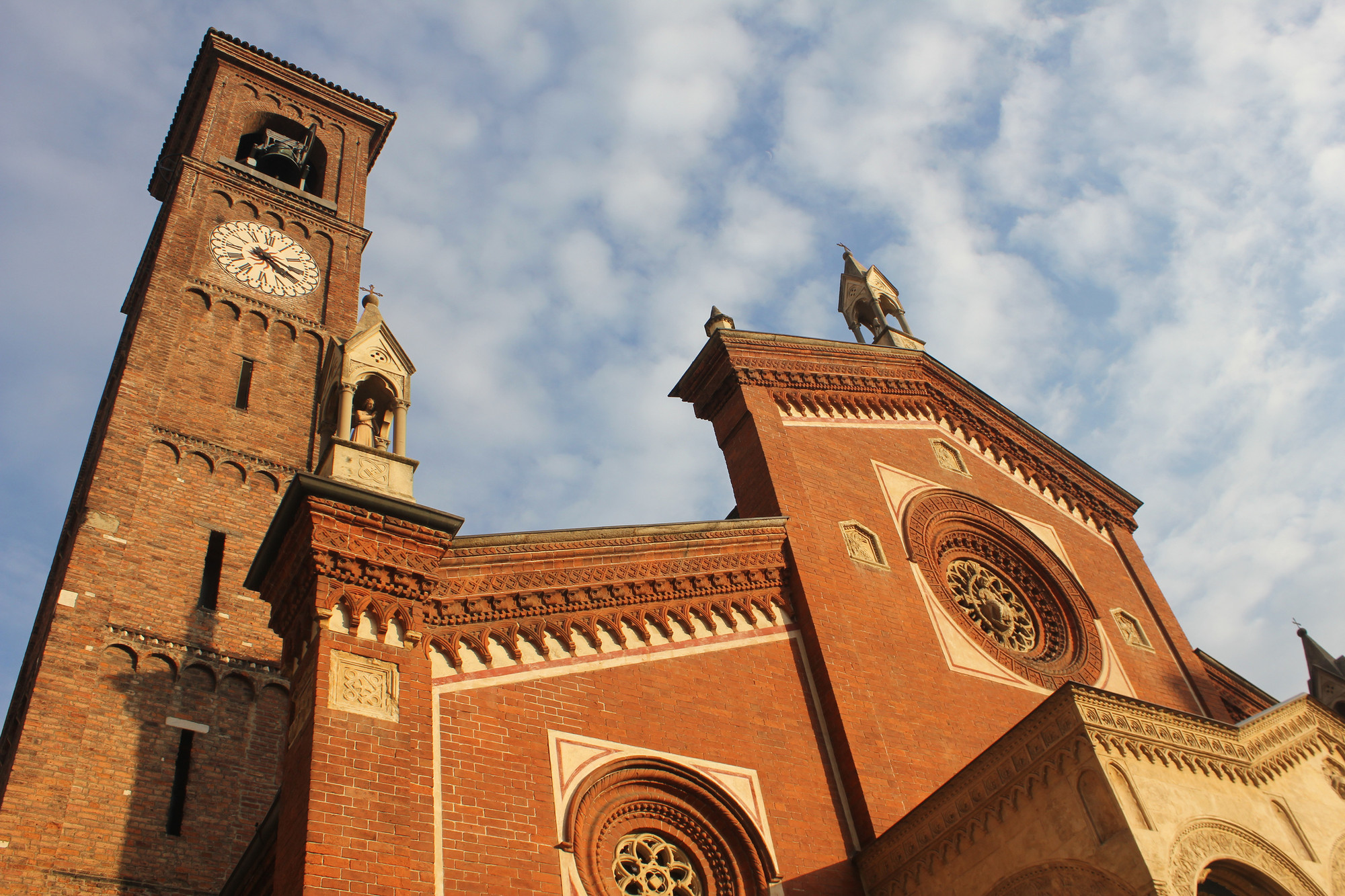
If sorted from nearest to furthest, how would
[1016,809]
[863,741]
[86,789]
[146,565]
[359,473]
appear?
1. [1016,809]
2. [359,473]
3. [863,741]
4. [86,789]
5. [146,565]

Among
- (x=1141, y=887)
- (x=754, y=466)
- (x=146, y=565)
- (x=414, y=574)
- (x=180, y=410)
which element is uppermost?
(x=180, y=410)

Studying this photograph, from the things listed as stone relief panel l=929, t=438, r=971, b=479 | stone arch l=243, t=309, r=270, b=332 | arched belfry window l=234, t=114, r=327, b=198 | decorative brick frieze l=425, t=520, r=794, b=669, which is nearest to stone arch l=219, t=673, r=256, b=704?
decorative brick frieze l=425, t=520, r=794, b=669

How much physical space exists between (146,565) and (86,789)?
391cm

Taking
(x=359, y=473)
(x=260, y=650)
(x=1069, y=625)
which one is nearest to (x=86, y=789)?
(x=260, y=650)

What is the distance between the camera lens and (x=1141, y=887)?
7727mm

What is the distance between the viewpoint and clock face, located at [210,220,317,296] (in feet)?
73.4

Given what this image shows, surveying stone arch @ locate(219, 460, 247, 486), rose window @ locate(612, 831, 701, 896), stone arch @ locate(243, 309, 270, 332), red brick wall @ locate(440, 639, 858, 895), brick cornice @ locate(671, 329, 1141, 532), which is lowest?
rose window @ locate(612, 831, 701, 896)

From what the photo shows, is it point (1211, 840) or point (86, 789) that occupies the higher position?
point (86, 789)

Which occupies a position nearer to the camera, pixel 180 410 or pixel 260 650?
pixel 260 650

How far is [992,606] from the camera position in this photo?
1475 cm

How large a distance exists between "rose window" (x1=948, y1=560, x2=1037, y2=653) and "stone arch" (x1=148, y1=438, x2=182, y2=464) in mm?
13198

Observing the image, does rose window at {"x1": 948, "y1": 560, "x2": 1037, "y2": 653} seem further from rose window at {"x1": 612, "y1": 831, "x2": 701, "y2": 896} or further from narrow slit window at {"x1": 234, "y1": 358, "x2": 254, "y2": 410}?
narrow slit window at {"x1": 234, "y1": 358, "x2": 254, "y2": 410}

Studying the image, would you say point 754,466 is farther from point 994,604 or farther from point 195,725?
point 195,725

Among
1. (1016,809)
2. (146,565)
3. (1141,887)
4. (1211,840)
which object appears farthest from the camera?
(146,565)
